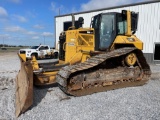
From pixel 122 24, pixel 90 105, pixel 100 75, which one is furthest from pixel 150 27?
pixel 90 105

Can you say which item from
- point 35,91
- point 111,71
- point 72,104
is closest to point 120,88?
point 111,71

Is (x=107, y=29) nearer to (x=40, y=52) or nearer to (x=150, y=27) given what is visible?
(x=150, y=27)

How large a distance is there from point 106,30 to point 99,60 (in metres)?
1.72

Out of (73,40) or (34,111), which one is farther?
(73,40)

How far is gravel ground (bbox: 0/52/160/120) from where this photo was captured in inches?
191

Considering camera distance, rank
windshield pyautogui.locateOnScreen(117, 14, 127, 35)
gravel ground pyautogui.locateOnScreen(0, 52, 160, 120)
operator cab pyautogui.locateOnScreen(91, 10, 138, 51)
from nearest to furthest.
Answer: gravel ground pyautogui.locateOnScreen(0, 52, 160, 120), operator cab pyautogui.locateOnScreen(91, 10, 138, 51), windshield pyautogui.locateOnScreen(117, 14, 127, 35)

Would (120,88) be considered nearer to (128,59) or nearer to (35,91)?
Answer: (128,59)

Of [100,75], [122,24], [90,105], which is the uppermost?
[122,24]

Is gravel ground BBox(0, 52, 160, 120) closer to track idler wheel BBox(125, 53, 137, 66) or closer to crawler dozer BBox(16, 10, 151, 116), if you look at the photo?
crawler dozer BBox(16, 10, 151, 116)

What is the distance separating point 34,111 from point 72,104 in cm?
110

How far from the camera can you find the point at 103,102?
5855 mm

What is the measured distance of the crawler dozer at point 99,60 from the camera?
21.7 feet

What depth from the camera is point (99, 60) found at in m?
6.66

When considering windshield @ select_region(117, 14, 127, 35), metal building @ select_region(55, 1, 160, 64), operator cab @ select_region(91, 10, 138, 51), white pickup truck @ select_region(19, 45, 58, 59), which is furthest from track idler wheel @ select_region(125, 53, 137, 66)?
white pickup truck @ select_region(19, 45, 58, 59)
